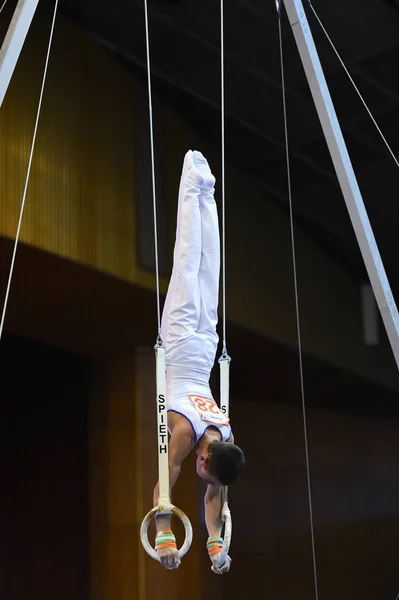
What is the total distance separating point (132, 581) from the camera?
29.1 feet

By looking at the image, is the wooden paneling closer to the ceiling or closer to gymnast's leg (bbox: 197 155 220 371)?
the ceiling

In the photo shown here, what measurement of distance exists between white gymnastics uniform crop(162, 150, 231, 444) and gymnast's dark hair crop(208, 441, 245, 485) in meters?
0.15

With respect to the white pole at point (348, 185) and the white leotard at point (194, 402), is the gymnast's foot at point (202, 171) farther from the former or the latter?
the white leotard at point (194, 402)

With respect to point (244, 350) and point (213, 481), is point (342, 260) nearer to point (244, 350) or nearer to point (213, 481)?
point (244, 350)

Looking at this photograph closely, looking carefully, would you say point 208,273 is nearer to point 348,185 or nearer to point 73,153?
point 348,185

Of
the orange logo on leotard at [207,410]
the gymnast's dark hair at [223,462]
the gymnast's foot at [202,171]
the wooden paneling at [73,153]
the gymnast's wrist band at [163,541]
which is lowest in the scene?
the gymnast's wrist band at [163,541]

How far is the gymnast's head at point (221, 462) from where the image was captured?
13.3 ft

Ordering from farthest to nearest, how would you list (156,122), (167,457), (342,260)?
(342,260) < (156,122) < (167,457)

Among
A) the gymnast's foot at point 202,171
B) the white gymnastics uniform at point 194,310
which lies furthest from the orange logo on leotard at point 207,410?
the gymnast's foot at point 202,171

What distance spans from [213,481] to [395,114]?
19.7 ft

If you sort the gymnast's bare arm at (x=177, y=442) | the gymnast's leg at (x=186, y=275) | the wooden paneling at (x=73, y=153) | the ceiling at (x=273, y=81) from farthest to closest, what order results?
1. the ceiling at (x=273, y=81)
2. the wooden paneling at (x=73, y=153)
3. the gymnast's leg at (x=186, y=275)
4. the gymnast's bare arm at (x=177, y=442)

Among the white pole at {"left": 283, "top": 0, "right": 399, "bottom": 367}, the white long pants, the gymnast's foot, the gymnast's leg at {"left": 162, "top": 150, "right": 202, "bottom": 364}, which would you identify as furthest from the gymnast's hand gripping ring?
the gymnast's foot

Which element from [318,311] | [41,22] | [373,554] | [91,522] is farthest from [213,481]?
[373,554]

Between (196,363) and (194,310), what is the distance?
0.87 ft
